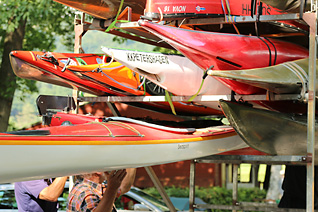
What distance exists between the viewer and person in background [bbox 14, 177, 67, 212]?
552cm

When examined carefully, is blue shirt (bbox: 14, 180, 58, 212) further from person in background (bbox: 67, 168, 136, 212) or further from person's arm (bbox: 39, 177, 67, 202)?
person in background (bbox: 67, 168, 136, 212)

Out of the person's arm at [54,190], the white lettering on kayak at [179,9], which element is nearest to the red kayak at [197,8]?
the white lettering on kayak at [179,9]

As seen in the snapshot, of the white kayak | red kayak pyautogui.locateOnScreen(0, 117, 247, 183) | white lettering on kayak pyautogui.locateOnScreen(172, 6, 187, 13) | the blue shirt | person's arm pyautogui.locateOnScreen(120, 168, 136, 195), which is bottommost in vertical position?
the blue shirt

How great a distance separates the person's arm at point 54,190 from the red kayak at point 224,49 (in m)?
1.82

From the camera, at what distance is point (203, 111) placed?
23.0 feet

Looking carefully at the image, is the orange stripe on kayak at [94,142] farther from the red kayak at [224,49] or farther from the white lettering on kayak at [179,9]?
the white lettering on kayak at [179,9]

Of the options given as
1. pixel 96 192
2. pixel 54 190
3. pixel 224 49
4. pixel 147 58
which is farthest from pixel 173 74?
pixel 54 190

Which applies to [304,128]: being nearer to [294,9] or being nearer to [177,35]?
[294,9]

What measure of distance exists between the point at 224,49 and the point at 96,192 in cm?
174

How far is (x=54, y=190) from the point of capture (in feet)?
17.7

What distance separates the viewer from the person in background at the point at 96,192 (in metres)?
4.29

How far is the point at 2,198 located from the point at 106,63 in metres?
3.32

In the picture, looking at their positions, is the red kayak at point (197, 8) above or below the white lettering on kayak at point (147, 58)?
above

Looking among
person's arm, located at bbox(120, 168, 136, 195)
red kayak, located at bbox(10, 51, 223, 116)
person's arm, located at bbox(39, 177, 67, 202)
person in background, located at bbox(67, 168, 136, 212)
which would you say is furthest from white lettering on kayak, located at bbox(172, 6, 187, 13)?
person's arm, located at bbox(39, 177, 67, 202)
